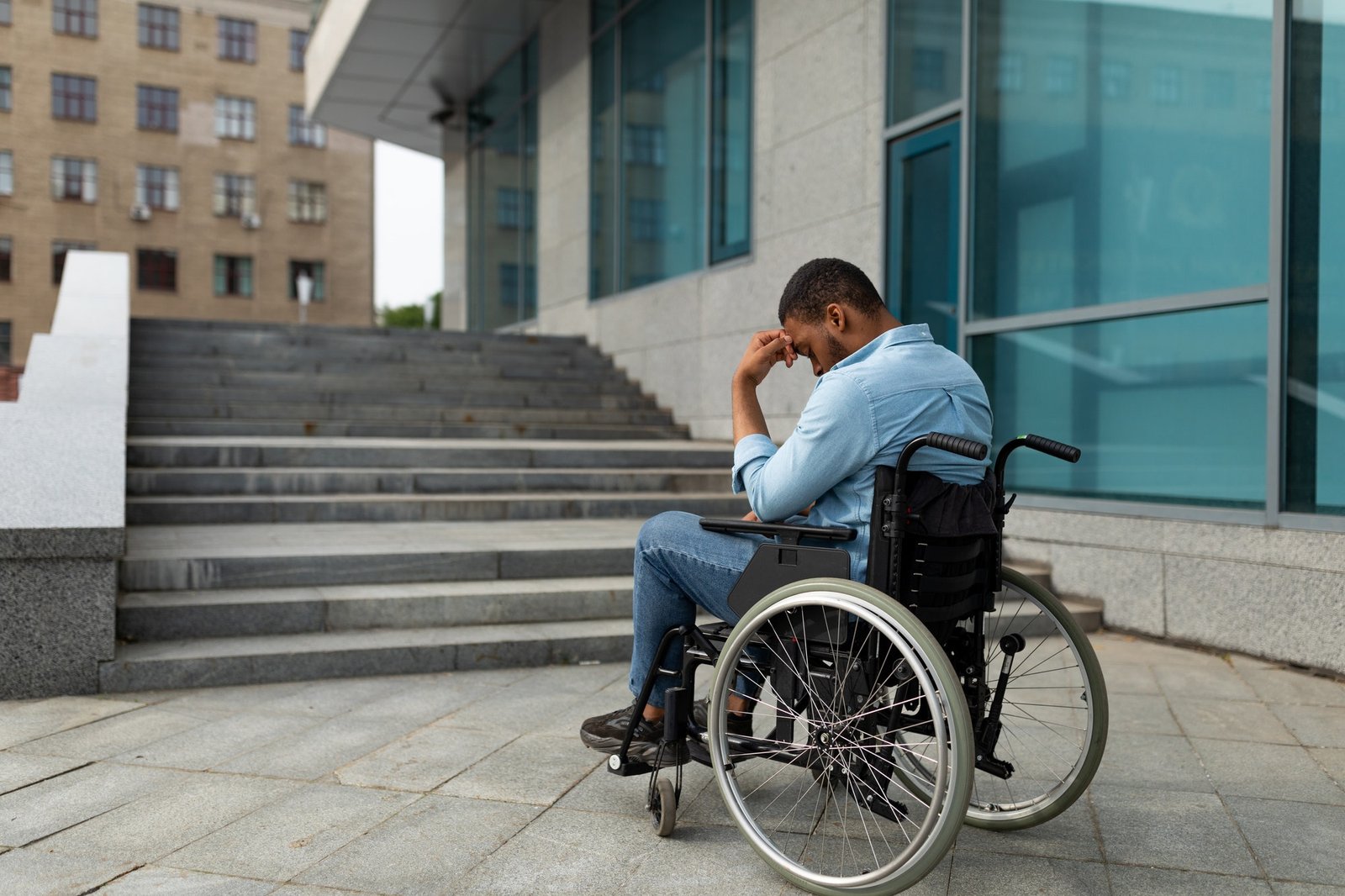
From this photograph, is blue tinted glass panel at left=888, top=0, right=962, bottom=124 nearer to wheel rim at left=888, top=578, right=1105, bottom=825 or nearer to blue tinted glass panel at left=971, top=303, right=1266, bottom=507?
blue tinted glass panel at left=971, top=303, right=1266, bottom=507

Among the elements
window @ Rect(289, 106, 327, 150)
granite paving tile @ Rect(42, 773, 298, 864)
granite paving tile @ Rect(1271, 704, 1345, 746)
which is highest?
window @ Rect(289, 106, 327, 150)

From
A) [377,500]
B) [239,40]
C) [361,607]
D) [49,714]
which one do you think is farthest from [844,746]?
[239,40]

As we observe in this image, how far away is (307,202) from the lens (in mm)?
44219

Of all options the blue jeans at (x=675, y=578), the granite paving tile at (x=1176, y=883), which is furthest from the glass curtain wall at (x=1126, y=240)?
the blue jeans at (x=675, y=578)

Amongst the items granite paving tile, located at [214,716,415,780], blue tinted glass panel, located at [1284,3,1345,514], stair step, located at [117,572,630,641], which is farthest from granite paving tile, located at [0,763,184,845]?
blue tinted glass panel, located at [1284,3,1345,514]

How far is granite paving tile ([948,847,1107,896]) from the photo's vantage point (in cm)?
265

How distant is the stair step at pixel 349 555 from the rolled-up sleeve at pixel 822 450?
324 cm

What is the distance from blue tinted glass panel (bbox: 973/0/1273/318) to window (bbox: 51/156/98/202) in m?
41.3

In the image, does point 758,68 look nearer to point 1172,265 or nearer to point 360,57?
point 1172,265

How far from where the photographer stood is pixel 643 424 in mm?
10727

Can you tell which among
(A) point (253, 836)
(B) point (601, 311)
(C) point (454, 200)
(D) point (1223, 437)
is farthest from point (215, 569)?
(C) point (454, 200)

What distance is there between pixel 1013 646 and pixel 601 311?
10273 mm

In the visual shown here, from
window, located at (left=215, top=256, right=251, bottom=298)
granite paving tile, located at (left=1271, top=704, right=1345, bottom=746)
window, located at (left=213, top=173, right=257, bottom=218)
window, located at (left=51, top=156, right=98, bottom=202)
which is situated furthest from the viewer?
window, located at (left=213, top=173, right=257, bottom=218)

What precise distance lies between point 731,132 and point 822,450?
798 cm
